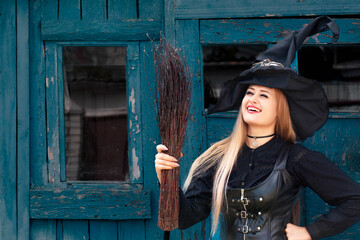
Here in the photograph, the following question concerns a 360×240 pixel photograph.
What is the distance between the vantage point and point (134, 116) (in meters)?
3.80

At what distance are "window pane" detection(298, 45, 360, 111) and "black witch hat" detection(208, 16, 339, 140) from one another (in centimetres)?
109

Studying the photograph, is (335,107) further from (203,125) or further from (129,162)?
(129,162)

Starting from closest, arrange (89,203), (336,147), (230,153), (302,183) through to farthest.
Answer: (302,183)
(230,153)
(336,147)
(89,203)

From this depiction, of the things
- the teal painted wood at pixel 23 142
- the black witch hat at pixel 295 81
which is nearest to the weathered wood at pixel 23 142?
the teal painted wood at pixel 23 142

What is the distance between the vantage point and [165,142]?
2609mm

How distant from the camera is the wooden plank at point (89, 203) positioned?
12.1 feet

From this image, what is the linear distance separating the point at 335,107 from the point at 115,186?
190cm

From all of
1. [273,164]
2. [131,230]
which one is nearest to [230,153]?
[273,164]

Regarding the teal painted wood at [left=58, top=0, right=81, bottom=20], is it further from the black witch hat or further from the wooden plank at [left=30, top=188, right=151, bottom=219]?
the black witch hat

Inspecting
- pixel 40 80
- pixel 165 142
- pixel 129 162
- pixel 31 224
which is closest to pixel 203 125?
pixel 129 162

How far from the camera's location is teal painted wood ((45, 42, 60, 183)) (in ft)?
12.5

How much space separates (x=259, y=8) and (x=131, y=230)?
2.03 metres

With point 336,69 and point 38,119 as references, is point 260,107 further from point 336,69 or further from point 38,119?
point 38,119

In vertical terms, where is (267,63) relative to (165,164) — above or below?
above
